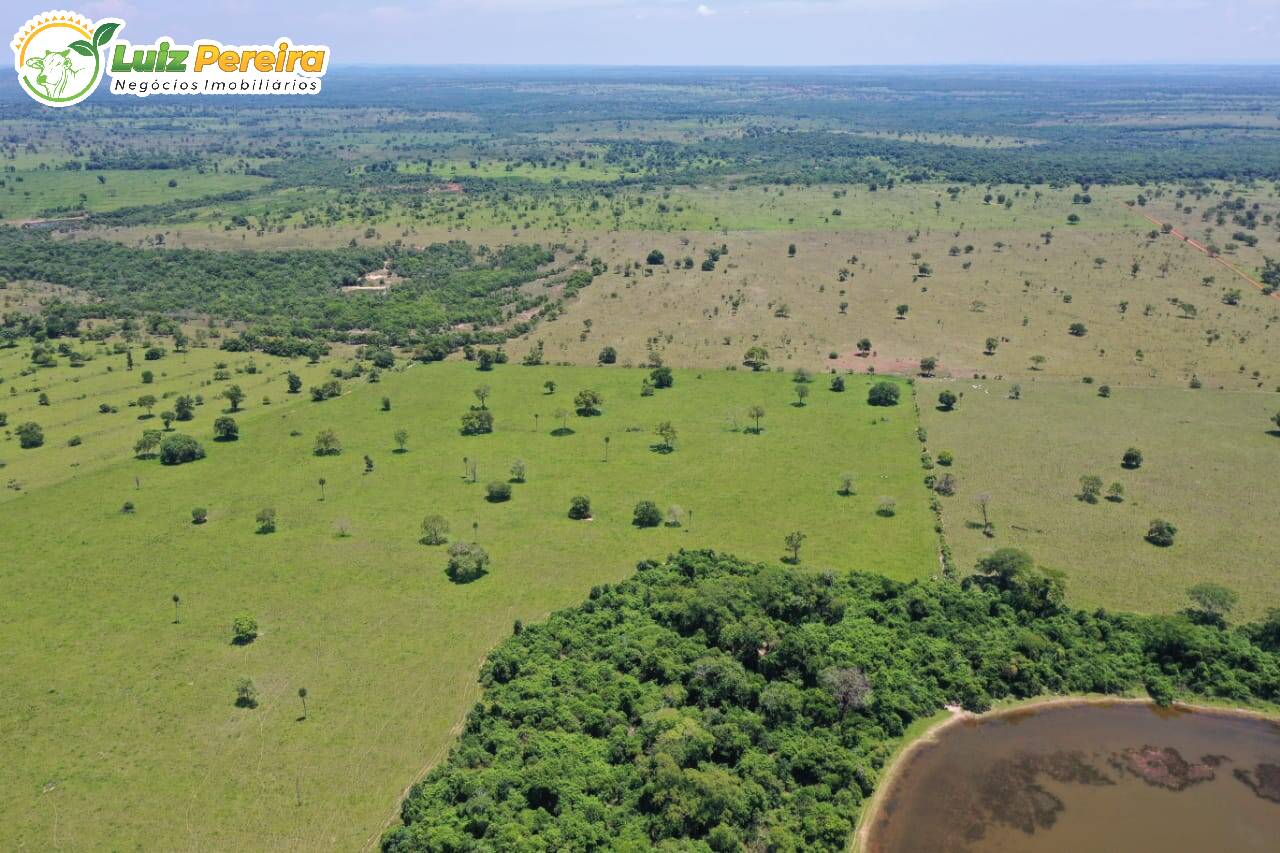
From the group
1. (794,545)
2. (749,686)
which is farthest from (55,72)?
(749,686)

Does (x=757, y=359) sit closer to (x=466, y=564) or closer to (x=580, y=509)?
(x=580, y=509)

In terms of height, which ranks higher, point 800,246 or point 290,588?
point 800,246

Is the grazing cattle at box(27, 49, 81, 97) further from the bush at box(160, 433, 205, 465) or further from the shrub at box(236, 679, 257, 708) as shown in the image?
the shrub at box(236, 679, 257, 708)

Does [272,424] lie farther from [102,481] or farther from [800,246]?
[800,246]


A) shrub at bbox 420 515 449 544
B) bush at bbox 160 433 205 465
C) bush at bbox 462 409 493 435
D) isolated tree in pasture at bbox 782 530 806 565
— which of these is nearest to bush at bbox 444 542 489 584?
shrub at bbox 420 515 449 544

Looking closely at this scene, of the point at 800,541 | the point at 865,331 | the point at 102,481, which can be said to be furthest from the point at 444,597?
the point at 865,331

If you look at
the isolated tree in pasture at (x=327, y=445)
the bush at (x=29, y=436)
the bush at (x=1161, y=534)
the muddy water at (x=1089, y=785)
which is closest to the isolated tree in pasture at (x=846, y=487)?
the bush at (x=1161, y=534)
